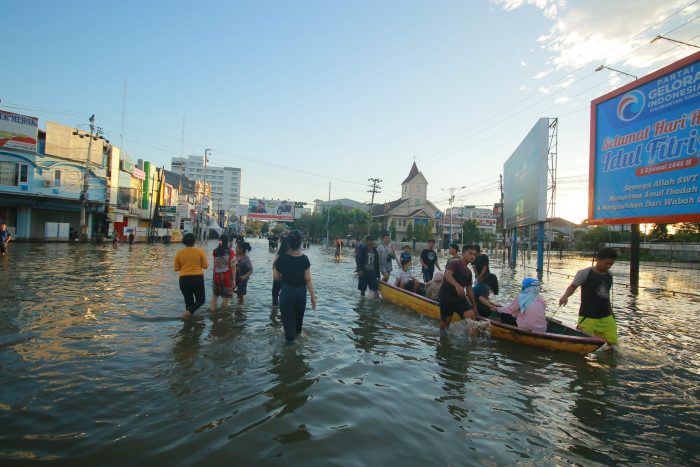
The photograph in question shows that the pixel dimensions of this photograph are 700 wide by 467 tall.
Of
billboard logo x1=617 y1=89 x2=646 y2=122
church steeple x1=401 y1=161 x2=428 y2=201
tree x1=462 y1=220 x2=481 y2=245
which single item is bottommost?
tree x1=462 y1=220 x2=481 y2=245

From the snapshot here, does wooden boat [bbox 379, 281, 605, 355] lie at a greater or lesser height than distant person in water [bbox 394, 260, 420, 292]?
lesser

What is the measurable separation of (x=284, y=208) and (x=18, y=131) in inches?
2032

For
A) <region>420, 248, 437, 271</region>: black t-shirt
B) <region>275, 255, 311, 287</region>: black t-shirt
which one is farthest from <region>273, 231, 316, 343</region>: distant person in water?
<region>420, 248, 437, 271</region>: black t-shirt

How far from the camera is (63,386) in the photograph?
14.1 feet

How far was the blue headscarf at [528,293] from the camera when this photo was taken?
268 inches

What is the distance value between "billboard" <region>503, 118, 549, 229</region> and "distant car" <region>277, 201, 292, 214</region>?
57020 mm

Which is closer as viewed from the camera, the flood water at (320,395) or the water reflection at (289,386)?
the flood water at (320,395)

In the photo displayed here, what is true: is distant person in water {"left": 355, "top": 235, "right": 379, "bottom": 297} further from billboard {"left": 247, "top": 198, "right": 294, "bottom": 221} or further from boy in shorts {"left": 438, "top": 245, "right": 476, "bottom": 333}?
billboard {"left": 247, "top": 198, "right": 294, "bottom": 221}

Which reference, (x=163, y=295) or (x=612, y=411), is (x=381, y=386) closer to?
(x=612, y=411)

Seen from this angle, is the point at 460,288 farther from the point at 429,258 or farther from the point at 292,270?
the point at 429,258

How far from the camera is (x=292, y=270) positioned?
5910mm

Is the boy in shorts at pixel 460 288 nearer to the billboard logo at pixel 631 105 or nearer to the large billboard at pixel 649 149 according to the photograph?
the large billboard at pixel 649 149

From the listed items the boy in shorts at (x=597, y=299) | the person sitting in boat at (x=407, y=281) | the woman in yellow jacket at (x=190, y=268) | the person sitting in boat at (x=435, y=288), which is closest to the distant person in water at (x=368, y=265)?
the person sitting in boat at (x=407, y=281)

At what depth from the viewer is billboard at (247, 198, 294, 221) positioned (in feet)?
263
